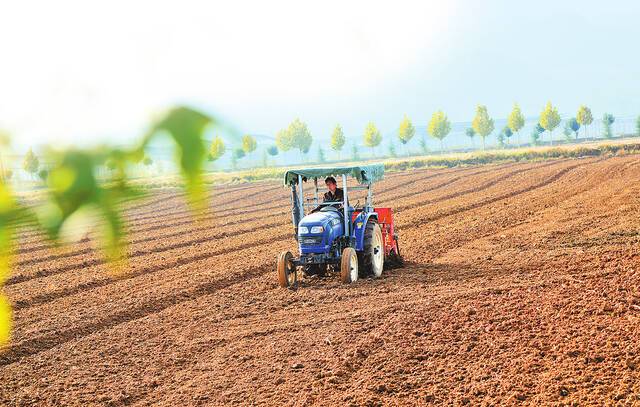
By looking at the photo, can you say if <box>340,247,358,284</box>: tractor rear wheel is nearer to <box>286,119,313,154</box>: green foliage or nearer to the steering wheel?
the steering wheel

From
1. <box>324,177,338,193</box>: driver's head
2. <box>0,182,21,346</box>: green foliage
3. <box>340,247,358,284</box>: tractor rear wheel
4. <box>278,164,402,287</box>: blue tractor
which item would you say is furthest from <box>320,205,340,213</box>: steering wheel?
<box>0,182,21,346</box>: green foliage

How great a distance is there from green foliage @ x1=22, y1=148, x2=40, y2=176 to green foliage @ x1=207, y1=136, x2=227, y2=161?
222mm

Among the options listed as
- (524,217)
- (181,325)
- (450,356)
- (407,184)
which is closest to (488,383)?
(450,356)

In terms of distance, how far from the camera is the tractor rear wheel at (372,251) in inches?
530

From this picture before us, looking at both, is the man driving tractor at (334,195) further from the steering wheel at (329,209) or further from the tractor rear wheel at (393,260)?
the tractor rear wheel at (393,260)

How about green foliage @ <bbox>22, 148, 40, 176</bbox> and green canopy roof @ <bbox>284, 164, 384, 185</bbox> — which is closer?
green foliage @ <bbox>22, 148, 40, 176</bbox>

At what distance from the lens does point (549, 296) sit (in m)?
10.9

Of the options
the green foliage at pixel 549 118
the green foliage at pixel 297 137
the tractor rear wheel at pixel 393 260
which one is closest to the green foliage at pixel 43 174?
the green foliage at pixel 297 137

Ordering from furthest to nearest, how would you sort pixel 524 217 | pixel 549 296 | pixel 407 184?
pixel 407 184 → pixel 524 217 → pixel 549 296

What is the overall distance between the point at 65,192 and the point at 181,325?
10.9 m

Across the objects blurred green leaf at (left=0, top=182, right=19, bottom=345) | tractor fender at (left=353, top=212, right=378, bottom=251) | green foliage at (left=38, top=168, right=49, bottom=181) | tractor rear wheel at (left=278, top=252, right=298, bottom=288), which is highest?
green foliage at (left=38, top=168, right=49, bottom=181)

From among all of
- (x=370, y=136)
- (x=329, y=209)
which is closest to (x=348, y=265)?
(x=329, y=209)

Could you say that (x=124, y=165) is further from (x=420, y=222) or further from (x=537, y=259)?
(x=420, y=222)

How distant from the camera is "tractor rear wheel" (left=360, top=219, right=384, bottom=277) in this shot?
13.5 m
